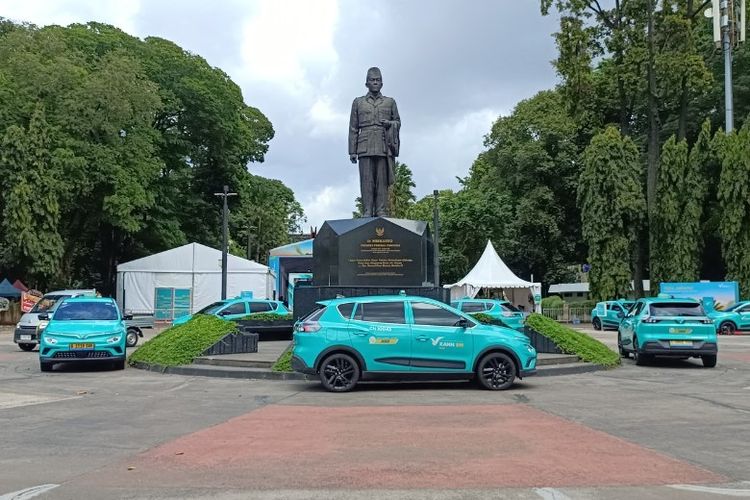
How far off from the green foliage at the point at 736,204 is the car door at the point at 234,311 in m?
27.0

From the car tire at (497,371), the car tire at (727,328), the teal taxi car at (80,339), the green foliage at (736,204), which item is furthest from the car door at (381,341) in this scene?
the green foliage at (736,204)

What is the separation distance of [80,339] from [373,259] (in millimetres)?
6733

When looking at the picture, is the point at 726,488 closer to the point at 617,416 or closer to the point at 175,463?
the point at 617,416

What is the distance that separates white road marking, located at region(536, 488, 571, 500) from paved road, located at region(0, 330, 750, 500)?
0.05ft

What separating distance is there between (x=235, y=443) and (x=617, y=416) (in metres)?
5.15

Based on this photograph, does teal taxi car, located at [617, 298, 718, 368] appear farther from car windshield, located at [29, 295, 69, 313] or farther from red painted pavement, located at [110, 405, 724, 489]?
car windshield, located at [29, 295, 69, 313]

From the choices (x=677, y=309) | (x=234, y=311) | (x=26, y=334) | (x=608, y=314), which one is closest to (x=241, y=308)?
(x=234, y=311)

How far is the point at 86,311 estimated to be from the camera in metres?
16.9

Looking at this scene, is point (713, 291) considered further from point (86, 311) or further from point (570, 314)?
point (86, 311)

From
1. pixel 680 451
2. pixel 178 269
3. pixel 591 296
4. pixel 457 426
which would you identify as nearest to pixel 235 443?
pixel 457 426

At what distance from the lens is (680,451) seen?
744 centimetres

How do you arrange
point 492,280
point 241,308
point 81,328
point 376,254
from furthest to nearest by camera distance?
point 492,280 → point 241,308 → point 376,254 → point 81,328

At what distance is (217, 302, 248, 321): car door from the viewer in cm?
2462

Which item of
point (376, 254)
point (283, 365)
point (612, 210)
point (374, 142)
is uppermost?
point (612, 210)
